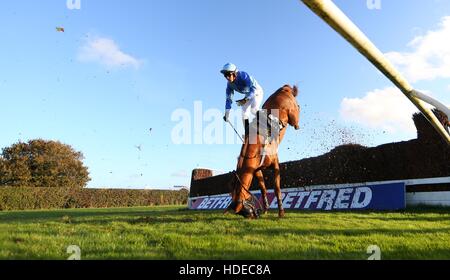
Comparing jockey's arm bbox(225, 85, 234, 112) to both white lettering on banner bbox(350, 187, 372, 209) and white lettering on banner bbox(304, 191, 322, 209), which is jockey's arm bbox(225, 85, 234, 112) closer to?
white lettering on banner bbox(350, 187, 372, 209)

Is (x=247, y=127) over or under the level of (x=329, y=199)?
over

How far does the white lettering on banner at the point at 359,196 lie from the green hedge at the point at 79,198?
33362mm

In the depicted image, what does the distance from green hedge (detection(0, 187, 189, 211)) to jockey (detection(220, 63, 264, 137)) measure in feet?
114

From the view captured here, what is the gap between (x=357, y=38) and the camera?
271cm

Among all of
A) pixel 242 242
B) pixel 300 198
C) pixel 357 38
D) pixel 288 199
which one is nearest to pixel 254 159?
pixel 242 242

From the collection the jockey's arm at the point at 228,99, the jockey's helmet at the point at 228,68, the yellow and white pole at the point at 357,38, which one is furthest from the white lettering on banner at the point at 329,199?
the yellow and white pole at the point at 357,38

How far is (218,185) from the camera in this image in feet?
76.8

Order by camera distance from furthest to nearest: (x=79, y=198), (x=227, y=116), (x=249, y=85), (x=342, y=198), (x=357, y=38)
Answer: (x=79, y=198) → (x=342, y=198) → (x=227, y=116) → (x=249, y=85) → (x=357, y=38)

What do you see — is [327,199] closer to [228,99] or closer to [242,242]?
[228,99]

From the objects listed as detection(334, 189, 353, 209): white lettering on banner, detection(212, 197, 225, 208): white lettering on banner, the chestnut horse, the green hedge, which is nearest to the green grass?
the chestnut horse

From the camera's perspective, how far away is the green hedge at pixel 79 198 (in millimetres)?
37062

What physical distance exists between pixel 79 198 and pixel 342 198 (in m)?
34.4

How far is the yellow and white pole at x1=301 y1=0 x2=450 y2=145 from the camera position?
2.29m
